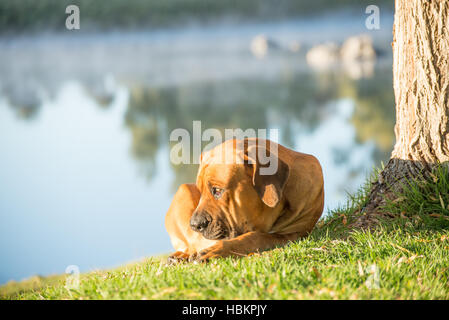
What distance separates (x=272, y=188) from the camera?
13.2 ft

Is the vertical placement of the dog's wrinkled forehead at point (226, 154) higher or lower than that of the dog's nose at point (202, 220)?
higher

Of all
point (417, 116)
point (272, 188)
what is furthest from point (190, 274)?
point (417, 116)

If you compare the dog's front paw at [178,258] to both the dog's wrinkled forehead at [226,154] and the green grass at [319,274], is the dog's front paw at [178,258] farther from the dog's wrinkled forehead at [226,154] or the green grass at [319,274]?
the dog's wrinkled forehead at [226,154]

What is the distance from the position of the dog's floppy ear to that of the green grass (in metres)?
0.46

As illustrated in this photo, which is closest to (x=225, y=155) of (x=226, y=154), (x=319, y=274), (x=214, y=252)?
(x=226, y=154)

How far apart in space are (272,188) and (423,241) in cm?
148

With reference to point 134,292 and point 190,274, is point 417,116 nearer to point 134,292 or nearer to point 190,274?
point 190,274

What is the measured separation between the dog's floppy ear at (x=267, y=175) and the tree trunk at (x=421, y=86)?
141 centimetres

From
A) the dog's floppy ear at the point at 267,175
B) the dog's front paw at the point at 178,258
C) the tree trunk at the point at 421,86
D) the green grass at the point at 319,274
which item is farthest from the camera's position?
the tree trunk at the point at 421,86

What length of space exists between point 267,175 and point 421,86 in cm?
213

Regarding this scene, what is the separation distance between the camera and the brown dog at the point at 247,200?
4.05 meters

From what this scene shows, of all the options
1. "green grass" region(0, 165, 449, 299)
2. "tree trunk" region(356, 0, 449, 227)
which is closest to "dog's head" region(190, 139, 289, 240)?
"green grass" region(0, 165, 449, 299)

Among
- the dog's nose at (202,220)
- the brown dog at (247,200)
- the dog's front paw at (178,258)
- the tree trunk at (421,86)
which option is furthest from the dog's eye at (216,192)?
the tree trunk at (421,86)
